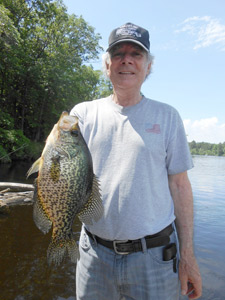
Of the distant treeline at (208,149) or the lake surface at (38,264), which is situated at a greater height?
the distant treeline at (208,149)

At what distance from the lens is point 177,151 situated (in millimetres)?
2422

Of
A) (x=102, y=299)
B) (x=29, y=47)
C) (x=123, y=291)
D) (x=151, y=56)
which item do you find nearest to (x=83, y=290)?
(x=102, y=299)

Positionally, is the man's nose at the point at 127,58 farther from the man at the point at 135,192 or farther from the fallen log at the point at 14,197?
the fallen log at the point at 14,197

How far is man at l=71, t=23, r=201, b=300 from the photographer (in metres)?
2.22

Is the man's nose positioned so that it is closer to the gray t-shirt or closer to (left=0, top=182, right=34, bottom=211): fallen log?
the gray t-shirt

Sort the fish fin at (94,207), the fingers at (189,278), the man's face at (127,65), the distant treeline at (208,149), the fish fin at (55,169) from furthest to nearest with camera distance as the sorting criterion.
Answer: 1. the distant treeline at (208,149)
2. the man's face at (127,65)
3. the fingers at (189,278)
4. the fish fin at (94,207)
5. the fish fin at (55,169)

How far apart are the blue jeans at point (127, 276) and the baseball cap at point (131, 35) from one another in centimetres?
Answer: 190

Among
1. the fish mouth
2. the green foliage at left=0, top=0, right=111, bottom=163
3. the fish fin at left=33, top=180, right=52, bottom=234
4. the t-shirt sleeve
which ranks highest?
the green foliage at left=0, top=0, right=111, bottom=163

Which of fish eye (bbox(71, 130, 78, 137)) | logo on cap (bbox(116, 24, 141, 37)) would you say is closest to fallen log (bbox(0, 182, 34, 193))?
fish eye (bbox(71, 130, 78, 137))

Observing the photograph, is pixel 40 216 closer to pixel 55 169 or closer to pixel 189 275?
pixel 55 169

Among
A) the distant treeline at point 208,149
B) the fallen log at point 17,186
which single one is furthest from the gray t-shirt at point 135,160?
the distant treeline at point 208,149

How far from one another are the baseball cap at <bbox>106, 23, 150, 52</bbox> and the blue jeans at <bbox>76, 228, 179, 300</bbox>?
1.90 meters

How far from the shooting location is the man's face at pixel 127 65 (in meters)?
2.46

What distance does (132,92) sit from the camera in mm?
2514
